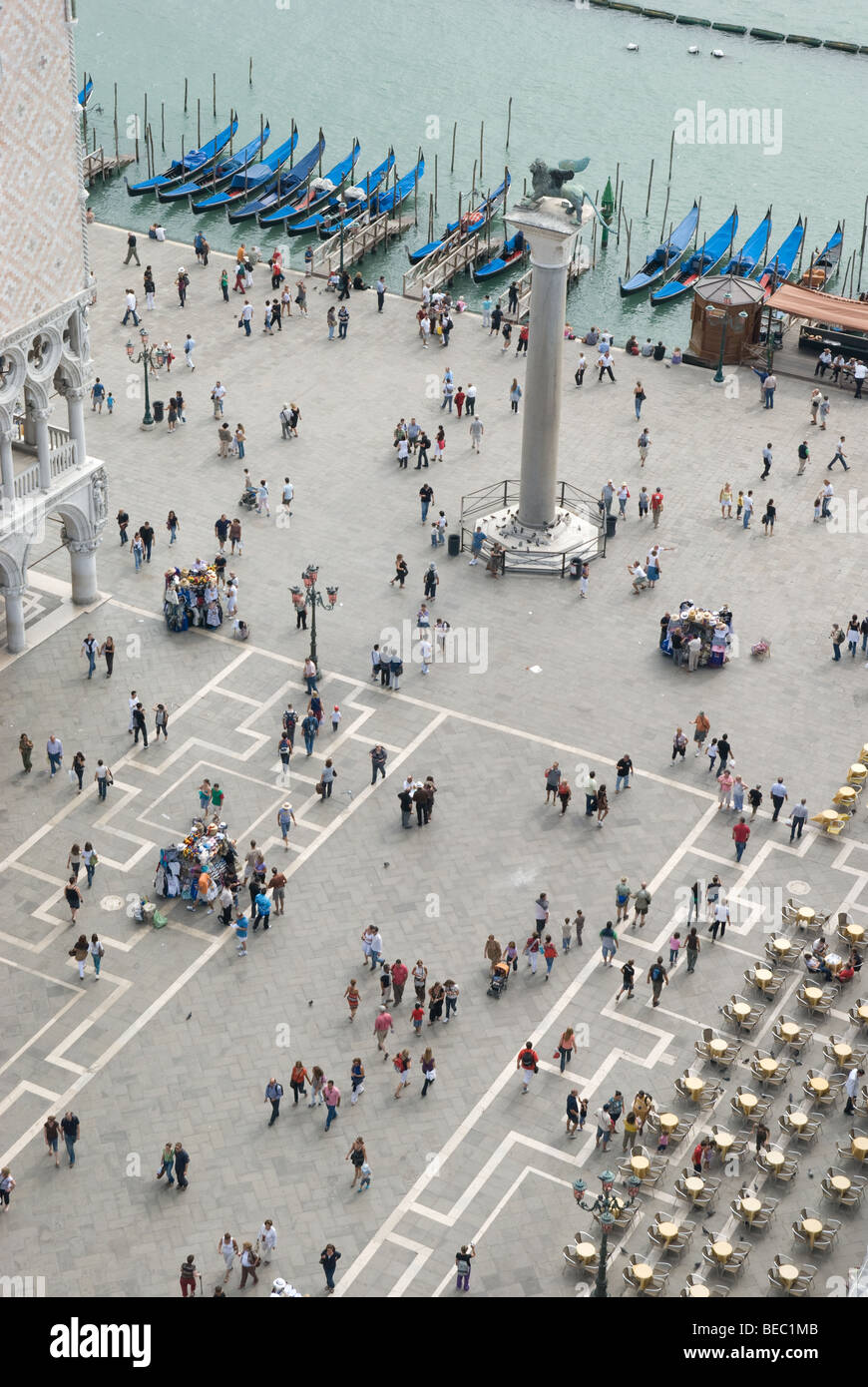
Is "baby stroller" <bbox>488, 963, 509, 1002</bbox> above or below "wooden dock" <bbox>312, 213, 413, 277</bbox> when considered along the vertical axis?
below

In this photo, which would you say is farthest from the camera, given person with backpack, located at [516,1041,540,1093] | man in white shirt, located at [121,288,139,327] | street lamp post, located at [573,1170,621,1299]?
man in white shirt, located at [121,288,139,327]

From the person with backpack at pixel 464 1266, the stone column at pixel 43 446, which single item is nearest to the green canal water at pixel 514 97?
the stone column at pixel 43 446

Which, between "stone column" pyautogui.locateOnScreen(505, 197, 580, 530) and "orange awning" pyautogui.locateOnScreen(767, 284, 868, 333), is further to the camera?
"orange awning" pyautogui.locateOnScreen(767, 284, 868, 333)

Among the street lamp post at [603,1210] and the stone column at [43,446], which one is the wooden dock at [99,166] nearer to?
the stone column at [43,446]

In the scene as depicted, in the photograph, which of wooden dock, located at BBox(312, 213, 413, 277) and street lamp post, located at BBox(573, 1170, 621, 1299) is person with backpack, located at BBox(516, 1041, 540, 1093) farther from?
wooden dock, located at BBox(312, 213, 413, 277)

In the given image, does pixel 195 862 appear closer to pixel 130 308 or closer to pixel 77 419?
pixel 77 419

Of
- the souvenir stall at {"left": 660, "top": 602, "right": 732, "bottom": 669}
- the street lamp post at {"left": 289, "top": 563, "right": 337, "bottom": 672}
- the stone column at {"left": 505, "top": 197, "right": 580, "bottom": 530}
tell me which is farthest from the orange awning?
the street lamp post at {"left": 289, "top": 563, "right": 337, "bottom": 672}

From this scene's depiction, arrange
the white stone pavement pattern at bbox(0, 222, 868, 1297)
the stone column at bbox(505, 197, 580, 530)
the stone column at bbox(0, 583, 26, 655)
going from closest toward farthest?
the white stone pavement pattern at bbox(0, 222, 868, 1297)
the stone column at bbox(0, 583, 26, 655)
the stone column at bbox(505, 197, 580, 530)

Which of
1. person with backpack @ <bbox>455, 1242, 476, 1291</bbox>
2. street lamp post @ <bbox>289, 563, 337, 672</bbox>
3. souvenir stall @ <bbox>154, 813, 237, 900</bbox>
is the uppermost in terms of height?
street lamp post @ <bbox>289, 563, 337, 672</bbox>

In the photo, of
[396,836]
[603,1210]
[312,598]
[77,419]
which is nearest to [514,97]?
[77,419]
